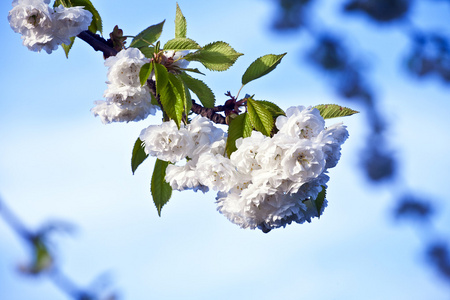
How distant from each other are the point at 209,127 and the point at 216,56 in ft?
0.54

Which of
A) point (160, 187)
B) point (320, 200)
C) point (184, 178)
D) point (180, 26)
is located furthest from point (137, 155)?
point (320, 200)

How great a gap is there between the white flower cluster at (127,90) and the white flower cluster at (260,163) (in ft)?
0.30

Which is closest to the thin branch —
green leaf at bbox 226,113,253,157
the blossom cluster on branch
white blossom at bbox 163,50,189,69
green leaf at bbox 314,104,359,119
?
the blossom cluster on branch

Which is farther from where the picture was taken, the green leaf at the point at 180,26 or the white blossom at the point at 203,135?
the green leaf at the point at 180,26

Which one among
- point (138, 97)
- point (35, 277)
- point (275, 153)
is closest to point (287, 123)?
point (275, 153)

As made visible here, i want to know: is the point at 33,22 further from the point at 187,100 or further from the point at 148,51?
the point at 187,100

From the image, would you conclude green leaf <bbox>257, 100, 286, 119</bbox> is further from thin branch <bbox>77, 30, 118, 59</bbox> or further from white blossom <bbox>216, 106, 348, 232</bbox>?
thin branch <bbox>77, 30, 118, 59</bbox>

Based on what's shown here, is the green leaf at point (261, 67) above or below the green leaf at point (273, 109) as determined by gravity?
above

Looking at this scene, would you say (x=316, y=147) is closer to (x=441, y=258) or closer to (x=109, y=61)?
(x=109, y=61)

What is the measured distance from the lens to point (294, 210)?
830 mm

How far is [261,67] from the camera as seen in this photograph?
947 mm

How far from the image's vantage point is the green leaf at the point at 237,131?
867 mm

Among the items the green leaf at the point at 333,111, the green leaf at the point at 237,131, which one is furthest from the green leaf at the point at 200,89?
the green leaf at the point at 333,111

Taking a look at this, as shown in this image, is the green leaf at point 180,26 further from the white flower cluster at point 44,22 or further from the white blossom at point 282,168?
the white blossom at point 282,168
